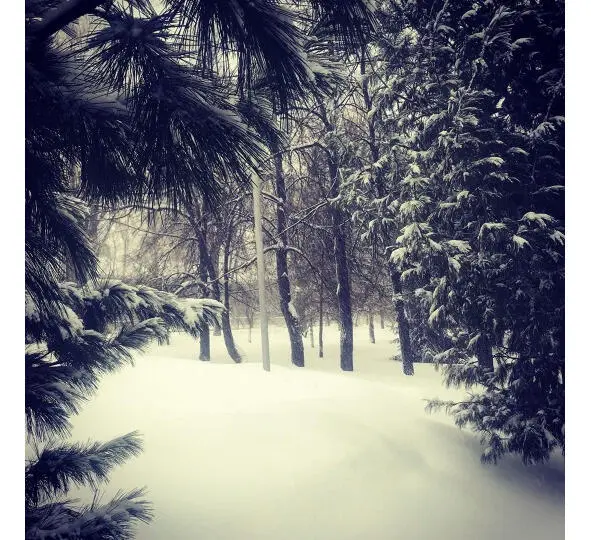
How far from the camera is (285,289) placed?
6.65ft

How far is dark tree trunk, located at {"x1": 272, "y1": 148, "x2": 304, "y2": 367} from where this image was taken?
78.6 inches

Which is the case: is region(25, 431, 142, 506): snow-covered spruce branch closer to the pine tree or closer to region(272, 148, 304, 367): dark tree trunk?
the pine tree

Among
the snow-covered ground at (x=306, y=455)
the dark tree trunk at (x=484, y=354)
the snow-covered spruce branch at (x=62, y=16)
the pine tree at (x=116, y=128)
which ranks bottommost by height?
the snow-covered ground at (x=306, y=455)

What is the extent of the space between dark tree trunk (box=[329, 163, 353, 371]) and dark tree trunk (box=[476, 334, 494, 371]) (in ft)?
1.69

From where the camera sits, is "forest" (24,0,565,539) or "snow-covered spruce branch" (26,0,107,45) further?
"forest" (24,0,565,539)

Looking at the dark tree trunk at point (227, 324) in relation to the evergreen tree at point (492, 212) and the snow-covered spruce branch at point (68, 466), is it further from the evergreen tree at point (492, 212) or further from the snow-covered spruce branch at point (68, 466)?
the evergreen tree at point (492, 212)

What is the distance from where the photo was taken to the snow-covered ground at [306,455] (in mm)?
1732

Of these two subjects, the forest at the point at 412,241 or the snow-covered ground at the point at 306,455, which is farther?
the forest at the point at 412,241

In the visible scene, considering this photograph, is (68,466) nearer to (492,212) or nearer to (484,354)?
(484,354)

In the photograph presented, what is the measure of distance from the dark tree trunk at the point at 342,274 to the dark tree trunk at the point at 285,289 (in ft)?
0.60

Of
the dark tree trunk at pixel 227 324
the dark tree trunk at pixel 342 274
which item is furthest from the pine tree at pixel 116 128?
the dark tree trunk at pixel 342 274

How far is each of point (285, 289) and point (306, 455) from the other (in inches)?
25.7

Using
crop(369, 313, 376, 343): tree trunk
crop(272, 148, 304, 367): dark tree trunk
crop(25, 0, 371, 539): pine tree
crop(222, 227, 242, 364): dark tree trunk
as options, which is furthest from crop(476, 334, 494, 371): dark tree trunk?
crop(25, 0, 371, 539): pine tree
